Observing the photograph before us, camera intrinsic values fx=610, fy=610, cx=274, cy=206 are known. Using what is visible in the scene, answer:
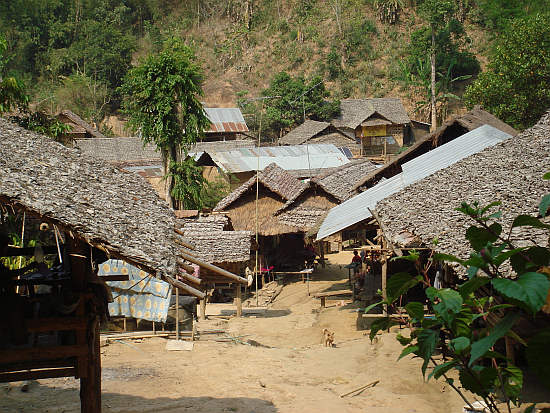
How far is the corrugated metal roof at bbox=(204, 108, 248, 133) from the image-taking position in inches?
1604

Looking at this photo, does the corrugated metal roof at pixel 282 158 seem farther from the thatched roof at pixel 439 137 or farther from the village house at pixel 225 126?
the thatched roof at pixel 439 137

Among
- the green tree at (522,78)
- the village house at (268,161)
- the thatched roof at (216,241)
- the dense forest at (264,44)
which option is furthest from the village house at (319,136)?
the thatched roof at (216,241)

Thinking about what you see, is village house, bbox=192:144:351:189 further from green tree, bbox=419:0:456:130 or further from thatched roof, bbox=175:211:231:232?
green tree, bbox=419:0:456:130

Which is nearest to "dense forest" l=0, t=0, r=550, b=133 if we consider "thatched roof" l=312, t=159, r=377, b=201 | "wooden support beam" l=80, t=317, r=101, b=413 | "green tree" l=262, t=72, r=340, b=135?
"green tree" l=262, t=72, r=340, b=135

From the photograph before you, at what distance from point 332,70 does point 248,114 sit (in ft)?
33.5

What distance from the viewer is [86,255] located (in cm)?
636

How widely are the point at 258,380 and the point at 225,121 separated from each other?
31.7 m

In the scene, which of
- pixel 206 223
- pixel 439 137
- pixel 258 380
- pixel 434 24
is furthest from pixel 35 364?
pixel 434 24

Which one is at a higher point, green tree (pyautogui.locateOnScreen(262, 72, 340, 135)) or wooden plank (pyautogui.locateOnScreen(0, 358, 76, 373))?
green tree (pyautogui.locateOnScreen(262, 72, 340, 135))

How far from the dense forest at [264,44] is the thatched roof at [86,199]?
3627 cm

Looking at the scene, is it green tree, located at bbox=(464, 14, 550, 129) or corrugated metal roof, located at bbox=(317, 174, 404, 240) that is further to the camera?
green tree, located at bbox=(464, 14, 550, 129)

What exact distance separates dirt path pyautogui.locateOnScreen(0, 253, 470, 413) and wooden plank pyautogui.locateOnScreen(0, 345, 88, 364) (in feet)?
11.8

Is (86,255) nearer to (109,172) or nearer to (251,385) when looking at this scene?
(109,172)

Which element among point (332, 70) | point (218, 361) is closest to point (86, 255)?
point (218, 361)
